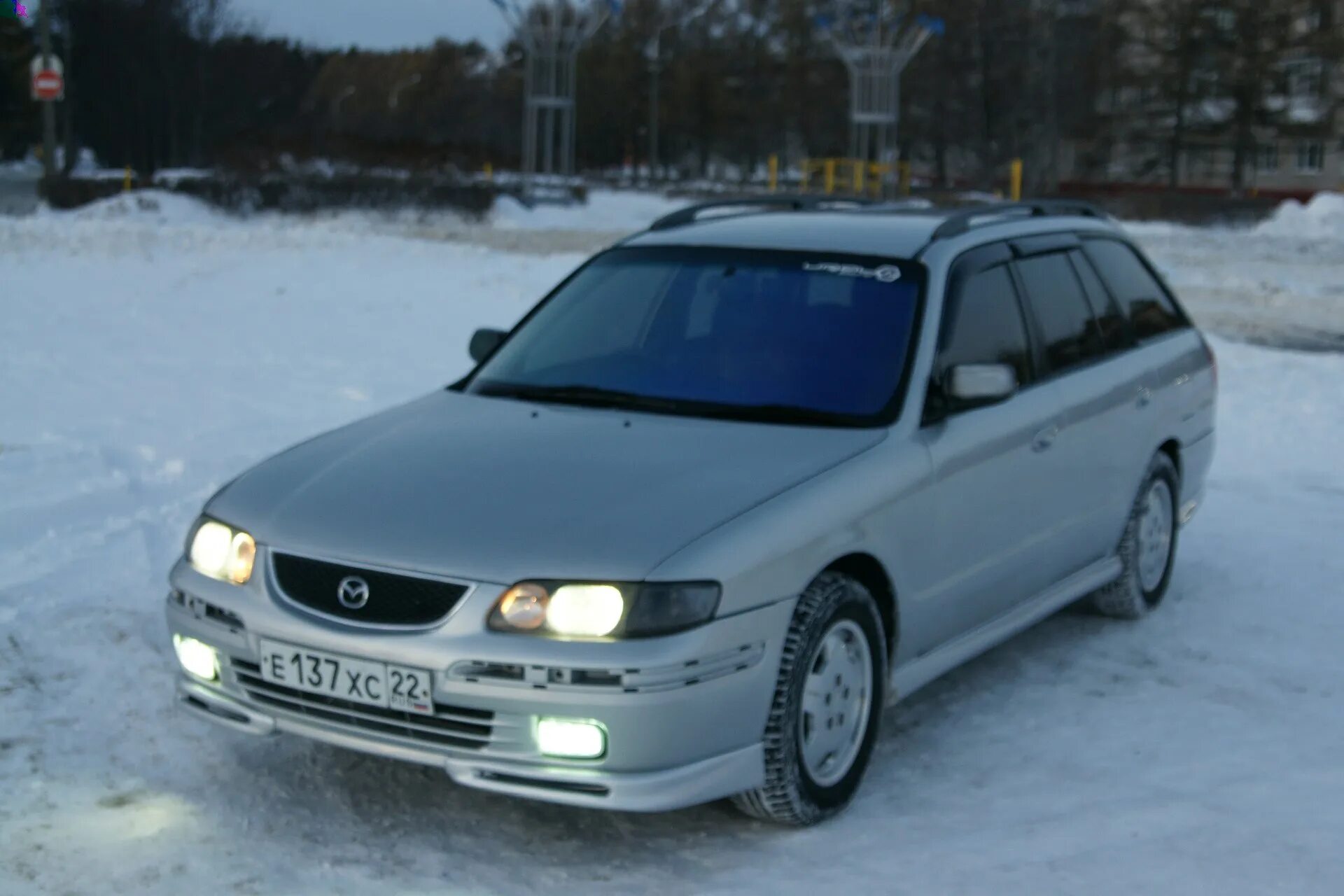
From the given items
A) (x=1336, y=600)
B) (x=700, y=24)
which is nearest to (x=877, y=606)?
(x=1336, y=600)

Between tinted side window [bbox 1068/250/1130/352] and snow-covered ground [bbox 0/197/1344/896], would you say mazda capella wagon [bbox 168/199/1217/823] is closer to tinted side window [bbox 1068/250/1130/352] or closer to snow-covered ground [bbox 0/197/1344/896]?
tinted side window [bbox 1068/250/1130/352]

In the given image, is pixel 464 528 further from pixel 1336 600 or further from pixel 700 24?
pixel 700 24

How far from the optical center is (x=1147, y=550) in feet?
22.1

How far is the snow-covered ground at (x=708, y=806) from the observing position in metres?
4.16

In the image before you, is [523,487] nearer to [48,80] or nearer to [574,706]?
[574,706]

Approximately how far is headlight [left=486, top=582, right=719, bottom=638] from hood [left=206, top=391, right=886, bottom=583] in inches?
1.4

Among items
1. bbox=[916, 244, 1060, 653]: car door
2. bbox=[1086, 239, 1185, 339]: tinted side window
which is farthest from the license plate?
bbox=[1086, 239, 1185, 339]: tinted side window

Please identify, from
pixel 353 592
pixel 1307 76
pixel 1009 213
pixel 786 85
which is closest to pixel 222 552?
pixel 353 592

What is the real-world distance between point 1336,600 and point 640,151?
8374cm

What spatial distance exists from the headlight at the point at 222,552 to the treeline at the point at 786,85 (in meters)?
47.7

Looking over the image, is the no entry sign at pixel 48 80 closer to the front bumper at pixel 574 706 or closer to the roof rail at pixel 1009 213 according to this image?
the roof rail at pixel 1009 213

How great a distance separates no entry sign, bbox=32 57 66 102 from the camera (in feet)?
111

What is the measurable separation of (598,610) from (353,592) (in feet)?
2.05

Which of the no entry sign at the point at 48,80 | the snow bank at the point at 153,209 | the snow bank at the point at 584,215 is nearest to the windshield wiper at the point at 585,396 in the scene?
the snow bank at the point at 153,209
